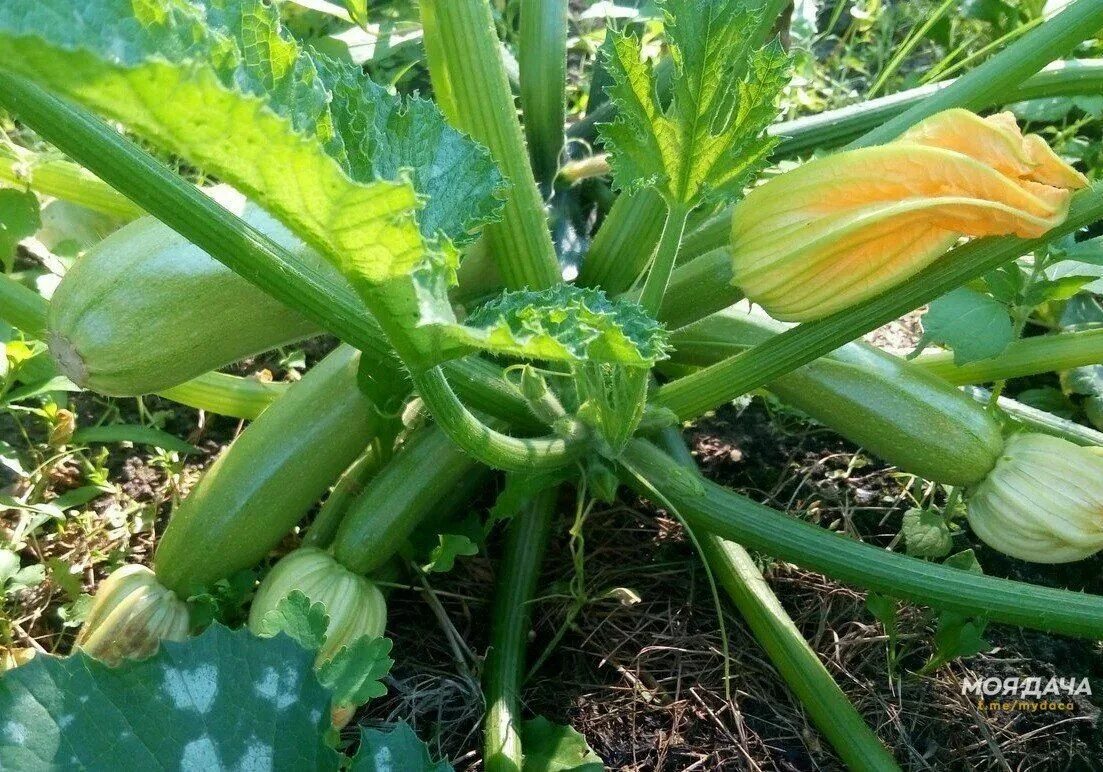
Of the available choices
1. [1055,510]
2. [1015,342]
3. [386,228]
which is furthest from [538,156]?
[386,228]

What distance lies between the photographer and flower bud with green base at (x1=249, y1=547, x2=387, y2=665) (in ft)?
4.90

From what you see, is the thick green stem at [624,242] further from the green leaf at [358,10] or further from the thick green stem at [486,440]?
Answer: the green leaf at [358,10]

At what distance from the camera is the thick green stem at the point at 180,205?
104 cm

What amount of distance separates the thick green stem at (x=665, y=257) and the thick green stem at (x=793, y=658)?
1.33ft

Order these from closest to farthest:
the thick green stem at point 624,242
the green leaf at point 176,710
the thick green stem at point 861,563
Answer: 1. the green leaf at point 176,710
2. the thick green stem at point 861,563
3. the thick green stem at point 624,242

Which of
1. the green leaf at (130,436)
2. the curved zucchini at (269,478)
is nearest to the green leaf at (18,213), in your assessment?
the green leaf at (130,436)

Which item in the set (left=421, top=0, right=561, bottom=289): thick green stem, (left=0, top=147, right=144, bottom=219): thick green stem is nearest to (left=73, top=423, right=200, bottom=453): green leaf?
(left=0, top=147, right=144, bottom=219): thick green stem

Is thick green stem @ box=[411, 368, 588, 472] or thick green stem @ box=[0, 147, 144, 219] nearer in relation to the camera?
thick green stem @ box=[411, 368, 588, 472]

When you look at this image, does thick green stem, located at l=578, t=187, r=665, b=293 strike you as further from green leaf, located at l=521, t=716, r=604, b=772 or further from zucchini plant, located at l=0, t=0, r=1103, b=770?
green leaf, located at l=521, t=716, r=604, b=772

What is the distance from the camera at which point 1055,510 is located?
1500 mm

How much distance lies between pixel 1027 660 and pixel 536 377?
1.00 m

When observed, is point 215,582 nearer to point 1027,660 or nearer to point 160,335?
point 160,335

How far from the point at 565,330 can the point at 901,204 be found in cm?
54

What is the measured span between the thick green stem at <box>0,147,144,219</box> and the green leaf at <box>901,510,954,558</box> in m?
1.42
